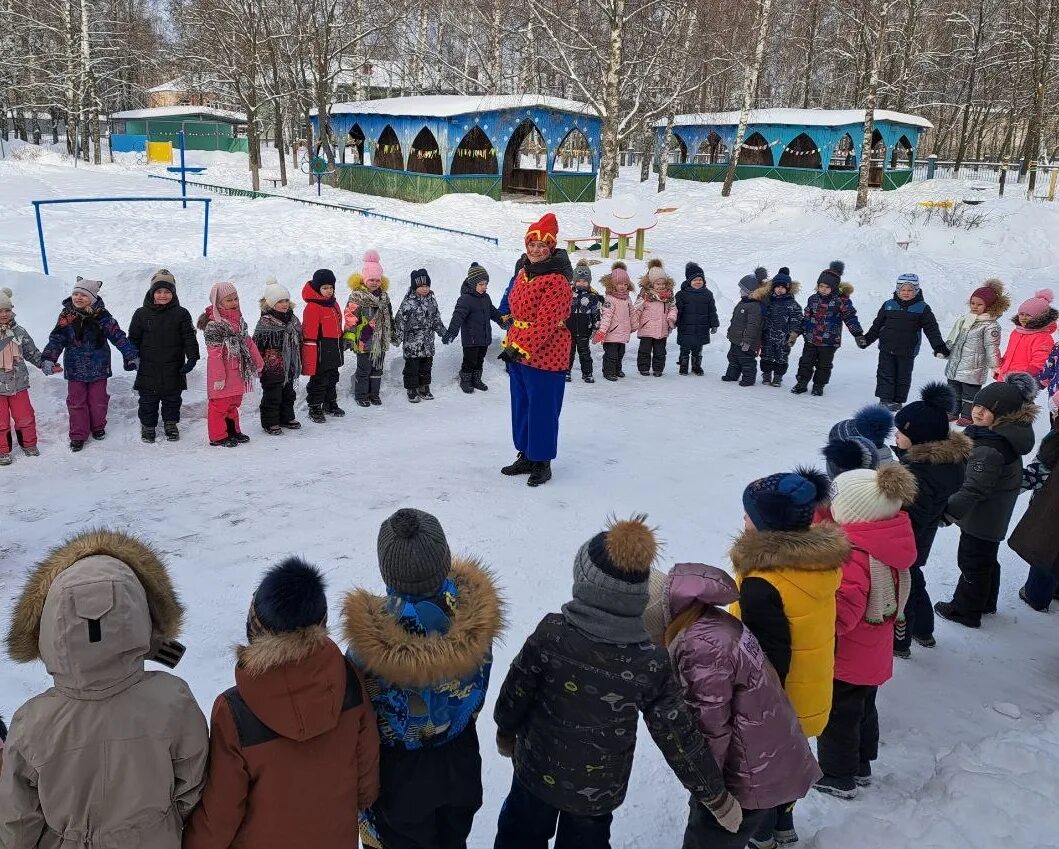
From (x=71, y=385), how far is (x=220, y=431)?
1.19 metres

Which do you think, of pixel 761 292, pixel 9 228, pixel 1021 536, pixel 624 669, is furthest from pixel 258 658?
pixel 9 228

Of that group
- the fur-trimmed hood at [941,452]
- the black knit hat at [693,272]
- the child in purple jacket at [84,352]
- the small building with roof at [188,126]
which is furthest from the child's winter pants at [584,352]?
the small building with roof at [188,126]

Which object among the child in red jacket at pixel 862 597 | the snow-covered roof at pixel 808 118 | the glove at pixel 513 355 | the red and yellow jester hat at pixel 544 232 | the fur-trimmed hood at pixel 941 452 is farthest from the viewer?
the snow-covered roof at pixel 808 118

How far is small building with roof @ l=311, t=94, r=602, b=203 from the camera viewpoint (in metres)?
24.7

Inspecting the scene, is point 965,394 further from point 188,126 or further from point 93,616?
point 188,126

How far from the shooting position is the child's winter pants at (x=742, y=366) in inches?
390

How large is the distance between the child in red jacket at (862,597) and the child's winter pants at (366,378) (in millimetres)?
5805

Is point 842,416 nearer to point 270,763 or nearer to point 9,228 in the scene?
point 270,763

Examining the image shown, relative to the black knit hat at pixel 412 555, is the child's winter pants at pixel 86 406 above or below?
below

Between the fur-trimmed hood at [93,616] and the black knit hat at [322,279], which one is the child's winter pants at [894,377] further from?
the fur-trimmed hood at [93,616]

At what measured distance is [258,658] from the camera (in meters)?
1.98

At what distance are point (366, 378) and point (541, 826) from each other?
6167mm

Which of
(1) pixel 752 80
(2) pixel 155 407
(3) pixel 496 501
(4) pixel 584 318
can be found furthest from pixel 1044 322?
(1) pixel 752 80

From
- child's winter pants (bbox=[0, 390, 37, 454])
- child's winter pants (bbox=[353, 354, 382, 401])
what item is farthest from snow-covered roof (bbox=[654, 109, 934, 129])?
child's winter pants (bbox=[0, 390, 37, 454])
